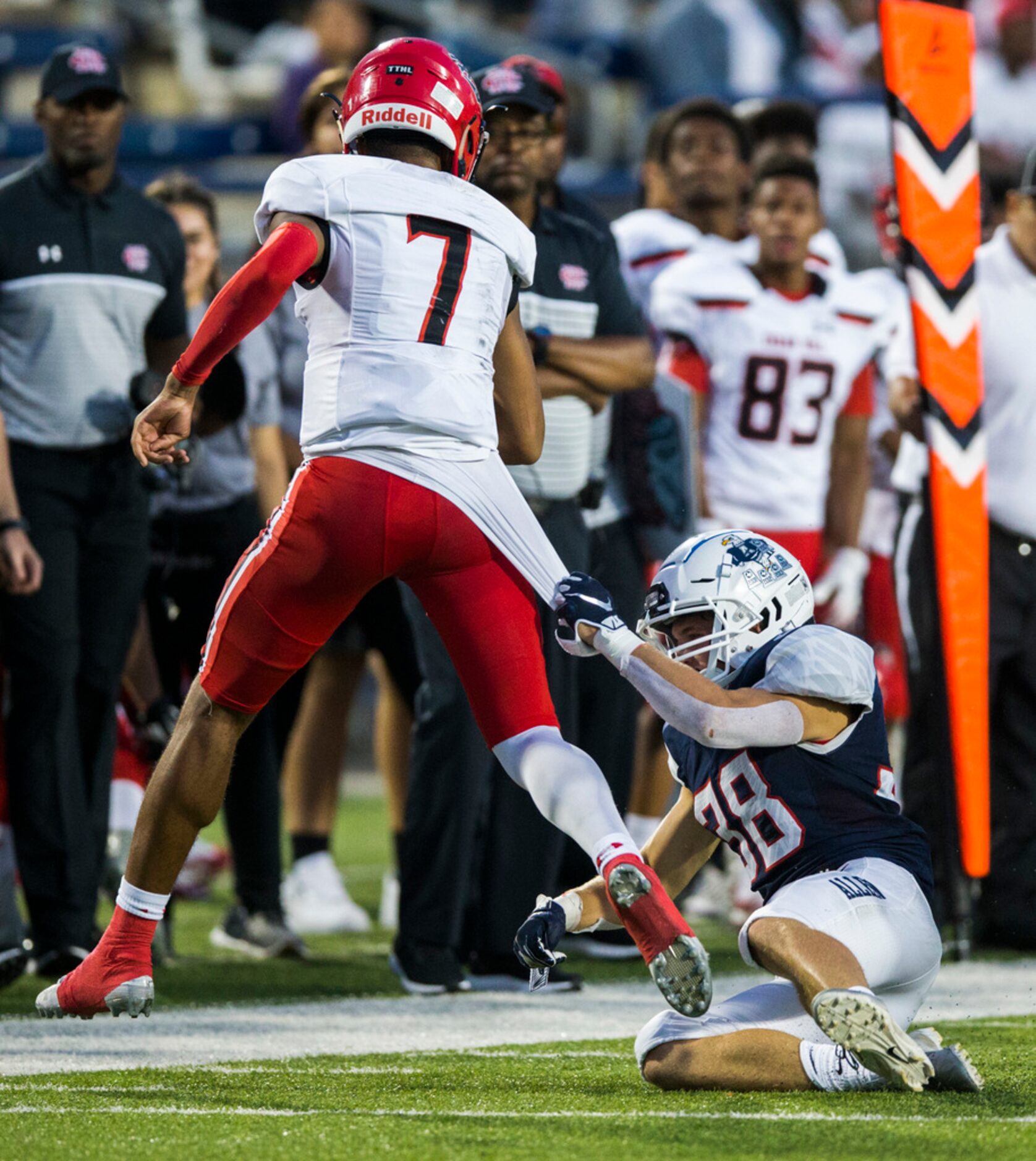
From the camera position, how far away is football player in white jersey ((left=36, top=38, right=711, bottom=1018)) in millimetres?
3766

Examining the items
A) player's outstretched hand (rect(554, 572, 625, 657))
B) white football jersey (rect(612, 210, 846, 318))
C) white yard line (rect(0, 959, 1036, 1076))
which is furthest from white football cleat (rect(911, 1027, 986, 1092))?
white football jersey (rect(612, 210, 846, 318))

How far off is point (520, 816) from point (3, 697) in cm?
141

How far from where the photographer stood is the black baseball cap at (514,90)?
17.9 feet

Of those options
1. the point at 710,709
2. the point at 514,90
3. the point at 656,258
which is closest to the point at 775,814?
the point at 710,709

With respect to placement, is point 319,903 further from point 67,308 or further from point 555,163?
point 555,163

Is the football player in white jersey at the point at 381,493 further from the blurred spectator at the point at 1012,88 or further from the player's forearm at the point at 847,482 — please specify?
the blurred spectator at the point at 1012,88

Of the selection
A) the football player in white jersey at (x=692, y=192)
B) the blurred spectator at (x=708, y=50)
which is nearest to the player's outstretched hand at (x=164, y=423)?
the football player in white jersey at (x=692, y=192)

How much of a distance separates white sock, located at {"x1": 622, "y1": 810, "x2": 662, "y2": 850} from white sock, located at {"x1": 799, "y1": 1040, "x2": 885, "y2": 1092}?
9.79 ft

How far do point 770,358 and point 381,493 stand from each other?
3244mm

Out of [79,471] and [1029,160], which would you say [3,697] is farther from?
[1029,160]


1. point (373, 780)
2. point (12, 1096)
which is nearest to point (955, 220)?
point (12, 1096)

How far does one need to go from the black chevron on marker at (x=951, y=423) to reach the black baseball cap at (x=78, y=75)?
2.36 m

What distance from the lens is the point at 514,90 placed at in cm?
548

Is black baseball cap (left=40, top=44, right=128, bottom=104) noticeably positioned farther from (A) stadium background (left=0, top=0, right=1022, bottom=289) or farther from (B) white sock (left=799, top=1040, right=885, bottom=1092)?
(A) stadium background (left=0, top=0, right=1022, bottom=289)
